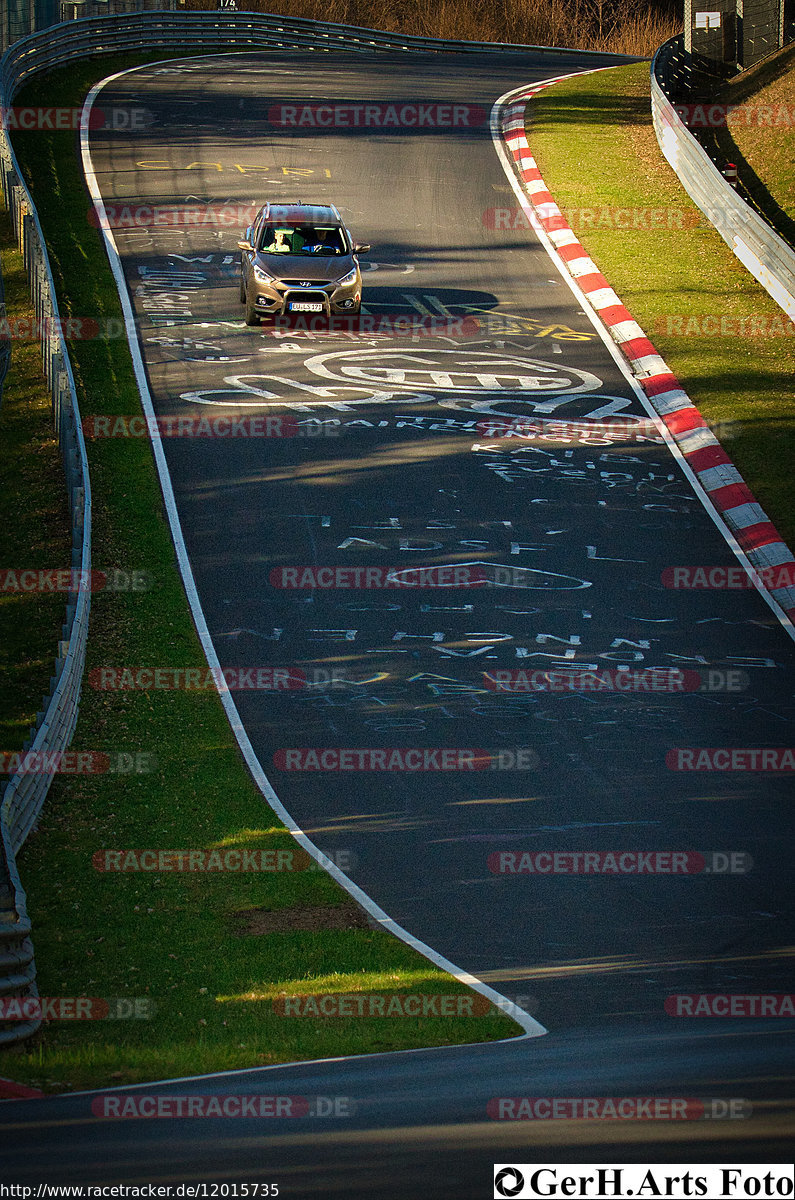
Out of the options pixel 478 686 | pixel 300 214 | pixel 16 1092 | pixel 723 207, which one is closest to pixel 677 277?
pixel 723 207

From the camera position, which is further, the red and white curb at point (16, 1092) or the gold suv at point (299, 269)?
the gold suv at point (299, 269)

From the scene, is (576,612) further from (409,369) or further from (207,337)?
(207,337)

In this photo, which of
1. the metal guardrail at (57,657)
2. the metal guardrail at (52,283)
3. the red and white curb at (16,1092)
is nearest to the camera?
the red and white curb at (16,1092)

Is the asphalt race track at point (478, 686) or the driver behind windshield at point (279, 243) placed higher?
the driver behind windshield at point (279, 243)

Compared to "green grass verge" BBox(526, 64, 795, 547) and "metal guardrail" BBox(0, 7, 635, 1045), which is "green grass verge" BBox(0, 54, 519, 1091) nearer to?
Result: "metal guardrail" BBox(0, 7, 635, 1045)

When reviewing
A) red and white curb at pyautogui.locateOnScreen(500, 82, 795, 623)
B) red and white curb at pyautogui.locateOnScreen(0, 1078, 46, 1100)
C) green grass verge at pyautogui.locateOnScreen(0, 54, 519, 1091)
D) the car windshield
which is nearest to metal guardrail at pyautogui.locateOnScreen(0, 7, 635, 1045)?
green grass verge at pyautogui.locateOnScreen(0, 54, 519, 1091)

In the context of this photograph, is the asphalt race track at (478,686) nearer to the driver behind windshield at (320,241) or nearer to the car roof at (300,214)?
the driver behind windshield at (320,241)

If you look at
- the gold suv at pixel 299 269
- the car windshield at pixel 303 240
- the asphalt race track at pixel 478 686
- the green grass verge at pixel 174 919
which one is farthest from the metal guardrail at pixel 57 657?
the car windshield at pixel 303 240

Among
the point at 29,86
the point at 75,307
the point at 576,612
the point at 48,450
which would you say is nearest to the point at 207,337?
the point at 75,307
